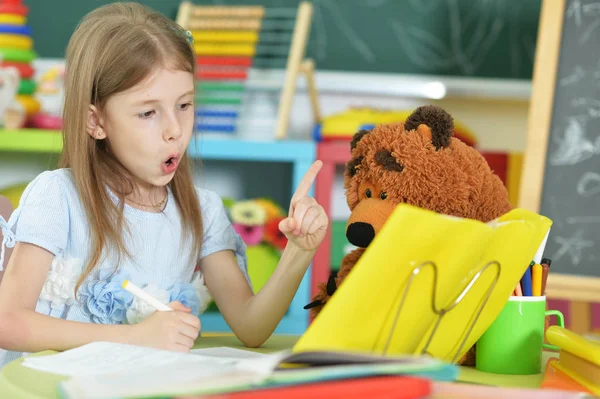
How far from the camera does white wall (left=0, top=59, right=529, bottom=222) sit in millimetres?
2512

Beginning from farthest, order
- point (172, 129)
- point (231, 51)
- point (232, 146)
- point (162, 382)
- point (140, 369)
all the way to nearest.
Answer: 1. point (231, 51)
2. point (232, 146)
3. point (172, 129)
4. point (140, 369)
5. point (162, 382)

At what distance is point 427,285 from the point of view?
0.65 metres

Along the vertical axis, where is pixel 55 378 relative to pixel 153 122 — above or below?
below

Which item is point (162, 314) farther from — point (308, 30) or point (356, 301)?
point (308, 30)

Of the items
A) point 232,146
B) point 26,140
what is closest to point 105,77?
point 232,146

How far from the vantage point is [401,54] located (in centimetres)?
255

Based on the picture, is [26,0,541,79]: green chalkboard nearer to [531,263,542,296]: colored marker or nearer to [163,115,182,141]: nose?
[163,115,182,141]: nose

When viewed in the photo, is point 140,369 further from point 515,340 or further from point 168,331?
point 515,340

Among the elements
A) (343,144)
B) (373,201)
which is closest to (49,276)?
A: (373,201)

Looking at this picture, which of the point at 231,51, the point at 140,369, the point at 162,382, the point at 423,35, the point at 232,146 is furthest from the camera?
the point at 423,35

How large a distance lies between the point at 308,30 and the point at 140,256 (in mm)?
1623

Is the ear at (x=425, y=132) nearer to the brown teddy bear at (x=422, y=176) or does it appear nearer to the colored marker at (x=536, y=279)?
the brown teddy bear at (x=422, y=176)

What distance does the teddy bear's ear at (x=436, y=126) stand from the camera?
864 millimetres

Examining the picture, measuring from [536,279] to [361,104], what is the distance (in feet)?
5.99
